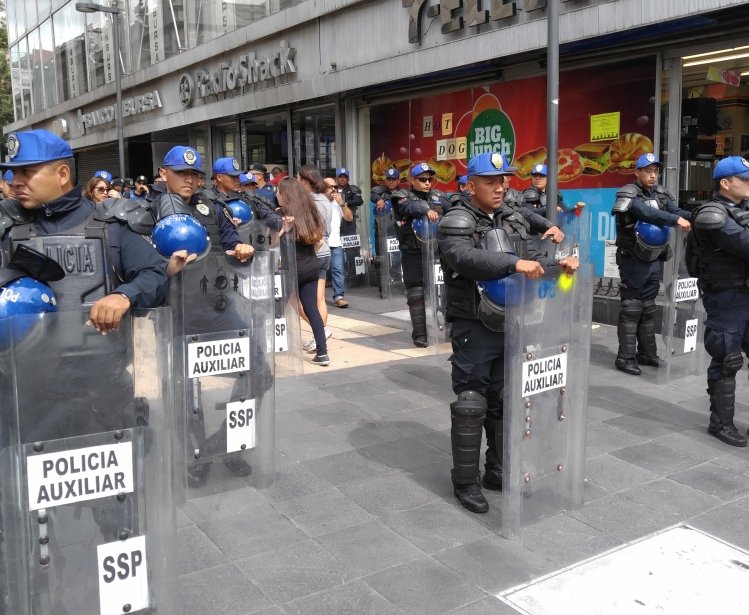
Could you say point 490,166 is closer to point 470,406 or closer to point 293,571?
point 470,406

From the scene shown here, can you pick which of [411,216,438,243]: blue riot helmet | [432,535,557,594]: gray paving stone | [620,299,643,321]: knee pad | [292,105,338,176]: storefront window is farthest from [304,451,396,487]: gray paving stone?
[292,105,338,176]: storefront window

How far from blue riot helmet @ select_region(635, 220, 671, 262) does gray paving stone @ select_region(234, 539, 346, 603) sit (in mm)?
4589

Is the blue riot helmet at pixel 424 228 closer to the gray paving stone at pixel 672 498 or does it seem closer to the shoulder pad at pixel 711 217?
the shoulder pad at pixel 711 217

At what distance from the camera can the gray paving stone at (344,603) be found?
321 centimetres

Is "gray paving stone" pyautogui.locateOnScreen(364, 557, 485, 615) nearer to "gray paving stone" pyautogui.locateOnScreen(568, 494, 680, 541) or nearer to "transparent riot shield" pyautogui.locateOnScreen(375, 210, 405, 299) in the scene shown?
"gray paving stone" pyautogui.locateOnScreen(568, 494, 680, 541)

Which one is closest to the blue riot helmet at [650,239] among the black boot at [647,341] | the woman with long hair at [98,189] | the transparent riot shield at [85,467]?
the black boot at [647,341]

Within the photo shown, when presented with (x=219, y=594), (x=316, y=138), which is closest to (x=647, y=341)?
(x=219, y=594)

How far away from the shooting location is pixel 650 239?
688 cm

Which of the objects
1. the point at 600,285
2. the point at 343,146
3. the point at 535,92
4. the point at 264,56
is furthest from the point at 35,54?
the point at 600,285

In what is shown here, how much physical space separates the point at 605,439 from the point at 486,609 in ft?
8.29

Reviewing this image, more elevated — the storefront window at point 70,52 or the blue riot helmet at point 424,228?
the storefront window at point 70,52

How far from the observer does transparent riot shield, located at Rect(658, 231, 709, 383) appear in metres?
6.67

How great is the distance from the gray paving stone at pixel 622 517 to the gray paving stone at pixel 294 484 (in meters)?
1.54

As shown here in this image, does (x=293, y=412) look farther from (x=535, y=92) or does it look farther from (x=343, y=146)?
(x=343, y=146)
